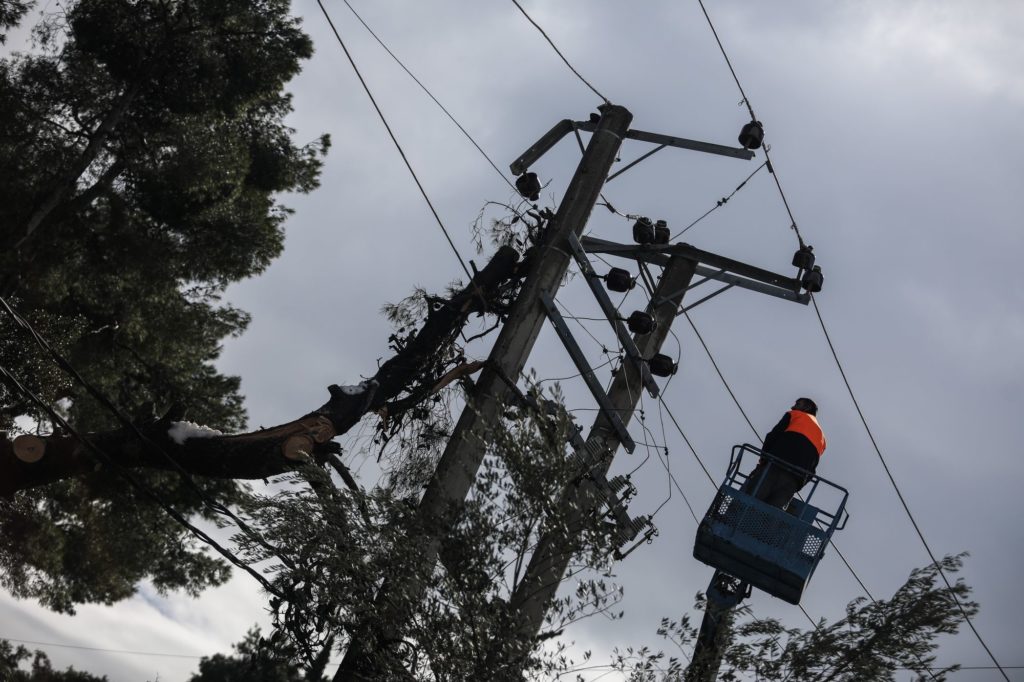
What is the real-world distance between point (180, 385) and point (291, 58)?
21.1 ft

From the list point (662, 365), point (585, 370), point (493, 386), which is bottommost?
point (493, 386)

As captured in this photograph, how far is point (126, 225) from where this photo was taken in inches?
809

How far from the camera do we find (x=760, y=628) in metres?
9.75

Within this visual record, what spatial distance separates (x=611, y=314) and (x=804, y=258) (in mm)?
2226

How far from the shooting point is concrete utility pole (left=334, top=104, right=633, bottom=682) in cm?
860

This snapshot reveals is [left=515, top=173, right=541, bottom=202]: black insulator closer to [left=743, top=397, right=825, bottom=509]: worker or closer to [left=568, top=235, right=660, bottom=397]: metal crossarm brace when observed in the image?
[left=568, top=235, right=660, bottom=397]: metal crossarm brace

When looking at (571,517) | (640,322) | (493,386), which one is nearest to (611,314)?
(640,322)

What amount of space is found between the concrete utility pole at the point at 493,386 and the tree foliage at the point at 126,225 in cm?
1098

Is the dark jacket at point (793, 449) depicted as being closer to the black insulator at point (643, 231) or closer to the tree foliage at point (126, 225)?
the black insulator at point (643, 231)

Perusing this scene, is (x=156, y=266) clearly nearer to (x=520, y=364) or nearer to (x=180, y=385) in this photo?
(x=180, y=385)

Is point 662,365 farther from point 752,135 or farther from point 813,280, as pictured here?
point 752,135

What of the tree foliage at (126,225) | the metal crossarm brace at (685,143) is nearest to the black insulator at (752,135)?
the metal crossarm brace at (685,143)

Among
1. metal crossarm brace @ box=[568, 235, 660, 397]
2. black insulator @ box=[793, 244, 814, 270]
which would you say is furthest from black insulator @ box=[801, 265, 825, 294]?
metal crossarm brace @ box=[568, 235, 660, 397]

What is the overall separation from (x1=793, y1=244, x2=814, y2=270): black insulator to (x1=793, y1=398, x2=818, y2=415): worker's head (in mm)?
1367
